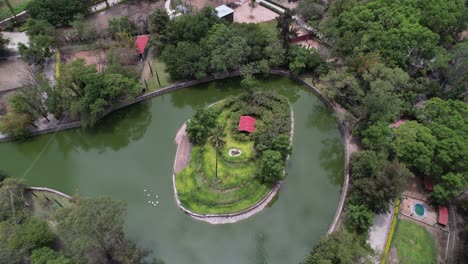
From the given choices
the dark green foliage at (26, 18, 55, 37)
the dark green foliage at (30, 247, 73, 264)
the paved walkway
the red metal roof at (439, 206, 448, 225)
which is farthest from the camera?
the dark green foliage at (26, 18, 55, 37)

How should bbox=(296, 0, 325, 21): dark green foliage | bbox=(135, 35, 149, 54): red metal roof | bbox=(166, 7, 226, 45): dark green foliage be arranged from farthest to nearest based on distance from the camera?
bbox=(296, 0, 325, 21): dark green foliage → bbox=(135, 35, 149, 54): red metal roof → bbox=(166, 7, 226, 45): dark green foliage

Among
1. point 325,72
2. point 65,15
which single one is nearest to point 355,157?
point 325,72

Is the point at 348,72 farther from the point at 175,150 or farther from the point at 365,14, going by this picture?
the point at 175,150

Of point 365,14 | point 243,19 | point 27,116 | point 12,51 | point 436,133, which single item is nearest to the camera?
point 436,133

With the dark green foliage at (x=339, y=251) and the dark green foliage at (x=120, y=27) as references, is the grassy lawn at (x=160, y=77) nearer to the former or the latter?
the dark green foliage at (x=120, y=27)

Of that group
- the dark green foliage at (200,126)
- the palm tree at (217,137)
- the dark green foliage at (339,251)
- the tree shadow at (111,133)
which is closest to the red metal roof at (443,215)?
the dark green foliage at (339,251)

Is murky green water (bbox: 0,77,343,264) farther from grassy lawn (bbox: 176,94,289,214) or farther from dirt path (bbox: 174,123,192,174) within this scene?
grassy lawn (bbox: 176,94,289,214)

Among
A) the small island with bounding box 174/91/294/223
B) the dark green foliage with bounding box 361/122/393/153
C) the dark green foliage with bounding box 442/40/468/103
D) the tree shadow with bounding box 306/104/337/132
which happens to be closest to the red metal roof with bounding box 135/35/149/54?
the small island with bounding box 174/91/294/223
